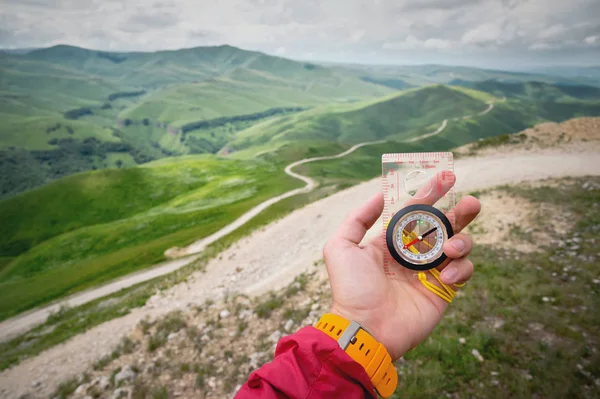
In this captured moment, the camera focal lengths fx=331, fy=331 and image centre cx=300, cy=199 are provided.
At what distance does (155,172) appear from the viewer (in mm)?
114312

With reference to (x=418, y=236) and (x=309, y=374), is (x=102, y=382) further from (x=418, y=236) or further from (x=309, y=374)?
(x=418, y=236)

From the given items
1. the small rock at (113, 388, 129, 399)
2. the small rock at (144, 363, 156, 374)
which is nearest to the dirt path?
the small rock at (144, 363, 156, 374)

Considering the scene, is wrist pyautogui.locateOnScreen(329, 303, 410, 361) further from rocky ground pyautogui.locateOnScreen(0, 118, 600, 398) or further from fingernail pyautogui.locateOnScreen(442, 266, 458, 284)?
rocky ground pyautogui.locateOnScreen(0, 118, 600, 398)

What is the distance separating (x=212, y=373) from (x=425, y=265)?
7649 millimetres

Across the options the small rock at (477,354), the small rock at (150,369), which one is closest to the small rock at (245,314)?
the small rock at (150,369)

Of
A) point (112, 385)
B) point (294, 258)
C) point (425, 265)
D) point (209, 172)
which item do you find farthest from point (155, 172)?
point (425, 265)

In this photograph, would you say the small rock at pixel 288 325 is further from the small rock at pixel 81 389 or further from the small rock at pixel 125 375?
the small rock at pixel 81 389

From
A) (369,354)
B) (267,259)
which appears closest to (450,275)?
→ (369,354)

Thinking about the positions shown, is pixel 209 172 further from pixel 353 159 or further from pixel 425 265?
pixel 425 265

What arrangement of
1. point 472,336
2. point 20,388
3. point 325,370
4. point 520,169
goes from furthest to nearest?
point 520,169 → point 20,388 → point 472,336 → point 325,370

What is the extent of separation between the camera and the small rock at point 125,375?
10.1 m

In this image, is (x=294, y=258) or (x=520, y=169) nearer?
(x=294, y=258)

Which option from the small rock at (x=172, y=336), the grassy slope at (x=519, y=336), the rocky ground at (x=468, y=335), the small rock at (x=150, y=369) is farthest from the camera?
the small rock at (x=172, y=336)

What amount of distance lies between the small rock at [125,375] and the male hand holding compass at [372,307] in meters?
8.54
